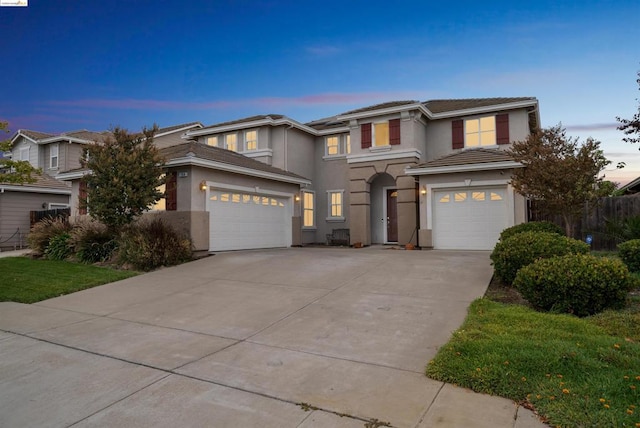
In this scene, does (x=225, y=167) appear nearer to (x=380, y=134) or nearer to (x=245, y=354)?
Answer: (x=380, y=134)

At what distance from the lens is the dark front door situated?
18.3 metres

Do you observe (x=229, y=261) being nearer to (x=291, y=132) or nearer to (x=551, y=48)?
(x=291, y=132)

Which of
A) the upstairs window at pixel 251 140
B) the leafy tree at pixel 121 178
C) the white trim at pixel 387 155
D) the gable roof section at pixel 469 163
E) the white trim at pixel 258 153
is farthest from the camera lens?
the upstairs window at pixel 251 140

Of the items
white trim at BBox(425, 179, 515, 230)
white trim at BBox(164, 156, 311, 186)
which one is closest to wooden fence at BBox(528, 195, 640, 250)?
white trim at BBox(425, 179, 515, 230)

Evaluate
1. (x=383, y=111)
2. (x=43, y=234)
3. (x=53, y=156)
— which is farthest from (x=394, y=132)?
(x=53, y=156)

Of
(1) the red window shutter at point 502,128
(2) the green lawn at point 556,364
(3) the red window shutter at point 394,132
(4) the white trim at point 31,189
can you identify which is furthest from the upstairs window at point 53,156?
(2) the green lawn at point 556,364

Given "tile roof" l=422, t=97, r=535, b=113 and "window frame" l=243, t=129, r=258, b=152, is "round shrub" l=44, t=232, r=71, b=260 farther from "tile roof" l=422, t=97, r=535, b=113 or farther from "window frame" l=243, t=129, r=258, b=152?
"tile roof" l=422, t=97, r=535, b=113

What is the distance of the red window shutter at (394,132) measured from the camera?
1680 cm

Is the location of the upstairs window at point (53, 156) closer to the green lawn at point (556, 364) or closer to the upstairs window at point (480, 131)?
the upstairs window at point (480, 131)

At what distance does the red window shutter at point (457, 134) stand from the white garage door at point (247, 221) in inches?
297

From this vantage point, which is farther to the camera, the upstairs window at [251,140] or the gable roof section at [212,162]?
the upstairs window at [251,140]

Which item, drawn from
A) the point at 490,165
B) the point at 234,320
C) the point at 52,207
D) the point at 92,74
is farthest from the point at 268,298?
the point at 52,207

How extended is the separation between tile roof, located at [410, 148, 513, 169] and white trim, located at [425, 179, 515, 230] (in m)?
0.70

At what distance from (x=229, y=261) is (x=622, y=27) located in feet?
45.8
